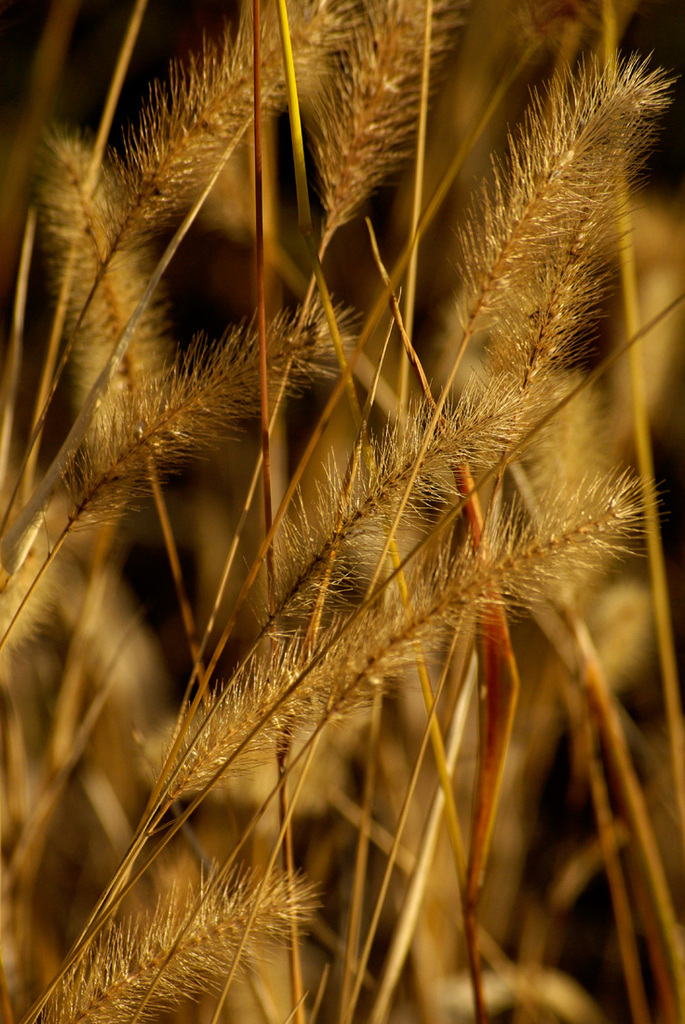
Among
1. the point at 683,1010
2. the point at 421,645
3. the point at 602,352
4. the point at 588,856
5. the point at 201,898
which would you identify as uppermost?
the point at 602,352

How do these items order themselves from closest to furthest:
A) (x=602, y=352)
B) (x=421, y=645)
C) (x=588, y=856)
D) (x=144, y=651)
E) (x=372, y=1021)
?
1. (x=421, y=645)
2. (x=372, y=1021)
3. (x=588, y=856)
4. (x=144, y=651)
5. (x=602, y=352)

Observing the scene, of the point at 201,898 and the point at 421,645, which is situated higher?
the point at 421,645

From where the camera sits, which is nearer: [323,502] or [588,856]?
[323,502]

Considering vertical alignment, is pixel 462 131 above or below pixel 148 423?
above

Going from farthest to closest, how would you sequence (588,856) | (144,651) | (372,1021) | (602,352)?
(602,352) → (144,651) → (588,856) → (372,1021)

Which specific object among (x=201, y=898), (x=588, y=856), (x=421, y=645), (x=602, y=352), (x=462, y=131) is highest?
(x=462, y=131)

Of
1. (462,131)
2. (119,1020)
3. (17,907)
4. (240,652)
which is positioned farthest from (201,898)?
(462,131)

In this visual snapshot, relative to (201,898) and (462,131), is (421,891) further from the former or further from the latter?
(462,131)

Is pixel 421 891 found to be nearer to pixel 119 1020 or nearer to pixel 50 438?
pixel 119 1020

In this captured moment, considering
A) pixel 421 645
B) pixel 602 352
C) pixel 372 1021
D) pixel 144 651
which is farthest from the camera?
pixel 602 352

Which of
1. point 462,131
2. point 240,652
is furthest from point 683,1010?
point 462,131
